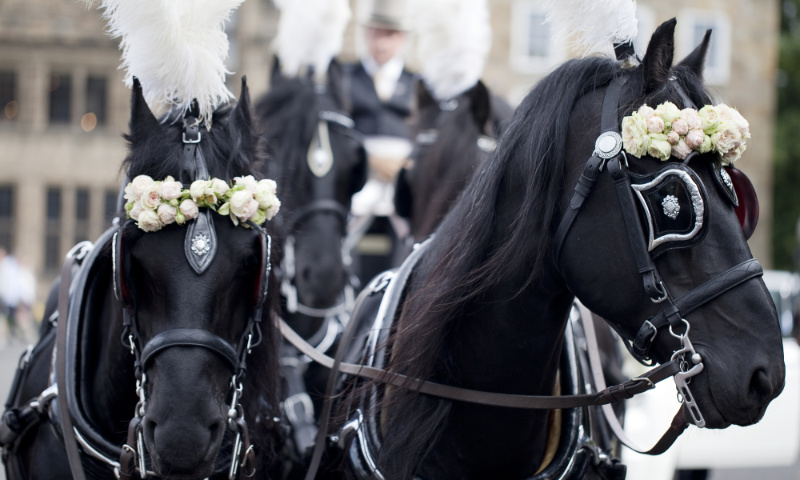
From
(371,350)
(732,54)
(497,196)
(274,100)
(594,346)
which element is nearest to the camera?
(497,196)

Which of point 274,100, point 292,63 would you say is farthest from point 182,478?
A: point 292,63

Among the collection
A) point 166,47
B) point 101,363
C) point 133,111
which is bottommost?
point 101,363

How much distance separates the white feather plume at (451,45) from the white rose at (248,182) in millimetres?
2847

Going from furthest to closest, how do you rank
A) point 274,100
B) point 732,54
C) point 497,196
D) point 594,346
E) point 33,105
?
point 33,105, point 732,54, point 274,100, point 594,346, point 497,196

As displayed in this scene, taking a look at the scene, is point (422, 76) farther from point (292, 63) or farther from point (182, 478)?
point (182, 478)

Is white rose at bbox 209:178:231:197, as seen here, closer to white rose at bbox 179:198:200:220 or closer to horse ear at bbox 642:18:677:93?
white rose at bbox 179:198:200:220

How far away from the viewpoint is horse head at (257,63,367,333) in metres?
4.39

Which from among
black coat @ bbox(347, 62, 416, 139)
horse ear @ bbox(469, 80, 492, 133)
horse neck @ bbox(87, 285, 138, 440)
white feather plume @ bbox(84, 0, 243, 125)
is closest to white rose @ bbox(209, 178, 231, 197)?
white feather plume @ bbox(84, 0, 243, 125)

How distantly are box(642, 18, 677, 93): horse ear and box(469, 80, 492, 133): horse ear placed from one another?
7.94ft

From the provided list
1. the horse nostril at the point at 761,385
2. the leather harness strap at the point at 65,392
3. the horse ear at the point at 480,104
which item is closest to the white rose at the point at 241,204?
the leather harness strap at the point at 65,392

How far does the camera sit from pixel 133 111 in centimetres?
259

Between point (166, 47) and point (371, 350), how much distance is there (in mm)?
1085

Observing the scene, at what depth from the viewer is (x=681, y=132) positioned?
2057 millimetres

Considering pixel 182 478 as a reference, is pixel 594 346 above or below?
above
